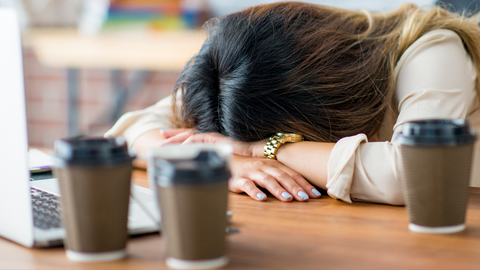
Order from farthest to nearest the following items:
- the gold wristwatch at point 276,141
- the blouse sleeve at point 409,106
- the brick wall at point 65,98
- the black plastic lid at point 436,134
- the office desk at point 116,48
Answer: the brick wall at point 65,98 → the office desk at point 116,48 → the gold wristwatch at point 276,141 → the blouse sleeve at point 409,106 → the black plastic lid at point 436,134

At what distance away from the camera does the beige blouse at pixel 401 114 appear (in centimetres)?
76

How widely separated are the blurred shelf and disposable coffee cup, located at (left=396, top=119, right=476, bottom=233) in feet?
6.69

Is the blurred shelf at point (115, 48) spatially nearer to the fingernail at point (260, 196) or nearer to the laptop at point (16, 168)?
the fingernail at point (260, 196)

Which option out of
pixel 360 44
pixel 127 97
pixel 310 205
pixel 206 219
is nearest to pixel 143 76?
pixel 127 97

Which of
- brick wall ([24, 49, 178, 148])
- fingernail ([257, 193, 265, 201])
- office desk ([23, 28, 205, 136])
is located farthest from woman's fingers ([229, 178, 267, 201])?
brick wall ([24, 49, 178, 148])

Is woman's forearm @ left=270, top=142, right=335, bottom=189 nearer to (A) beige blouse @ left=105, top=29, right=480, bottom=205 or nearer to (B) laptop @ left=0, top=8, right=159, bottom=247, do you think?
(A) beige blouse @ left=105, top=29, right=480, bottom=205

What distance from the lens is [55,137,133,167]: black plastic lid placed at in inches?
17.9

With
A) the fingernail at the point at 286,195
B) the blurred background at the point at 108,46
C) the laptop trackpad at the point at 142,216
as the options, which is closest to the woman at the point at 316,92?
the fingernail at the point at 286,195

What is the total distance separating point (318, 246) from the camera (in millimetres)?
539

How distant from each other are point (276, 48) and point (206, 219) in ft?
1.80

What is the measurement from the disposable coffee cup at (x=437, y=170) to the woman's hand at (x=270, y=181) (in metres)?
0.23

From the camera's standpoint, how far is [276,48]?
0.92 metres

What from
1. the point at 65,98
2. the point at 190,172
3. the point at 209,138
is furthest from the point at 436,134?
the point at 65,98

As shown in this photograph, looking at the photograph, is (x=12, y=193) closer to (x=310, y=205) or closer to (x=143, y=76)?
(x=310, y=205)
